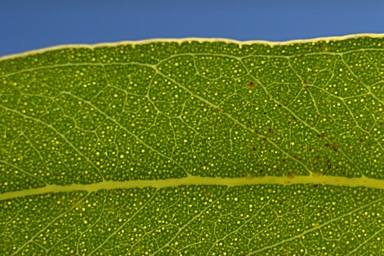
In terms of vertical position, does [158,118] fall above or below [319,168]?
above

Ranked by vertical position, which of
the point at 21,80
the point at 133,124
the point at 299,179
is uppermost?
the point at 21,80

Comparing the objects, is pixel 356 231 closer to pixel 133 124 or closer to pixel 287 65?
pixel 287 65

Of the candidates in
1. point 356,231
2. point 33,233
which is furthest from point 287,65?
point 33,233

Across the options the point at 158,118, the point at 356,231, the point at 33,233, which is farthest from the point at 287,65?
the point at 33,233

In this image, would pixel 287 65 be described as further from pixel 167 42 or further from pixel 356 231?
pixel 356 231
